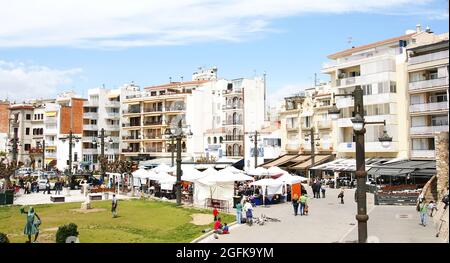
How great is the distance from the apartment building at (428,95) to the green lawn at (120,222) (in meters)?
8.95

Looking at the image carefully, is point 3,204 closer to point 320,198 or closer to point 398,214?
point 320,198

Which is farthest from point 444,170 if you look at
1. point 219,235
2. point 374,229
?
point 219,235

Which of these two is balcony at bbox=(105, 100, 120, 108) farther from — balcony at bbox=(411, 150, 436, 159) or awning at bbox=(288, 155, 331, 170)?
balcony at bbox=(411, 150, 436, 159)

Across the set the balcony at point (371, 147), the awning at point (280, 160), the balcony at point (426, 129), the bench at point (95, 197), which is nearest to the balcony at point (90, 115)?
the awning at point (280, 160)

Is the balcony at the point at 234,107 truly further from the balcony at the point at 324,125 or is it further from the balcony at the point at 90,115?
the balcony at the point at 90,115

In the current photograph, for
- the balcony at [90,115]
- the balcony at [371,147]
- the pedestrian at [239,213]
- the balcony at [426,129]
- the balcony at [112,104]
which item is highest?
the balcony at [112,104]

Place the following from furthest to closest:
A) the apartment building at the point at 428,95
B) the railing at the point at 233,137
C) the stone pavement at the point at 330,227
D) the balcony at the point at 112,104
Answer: the balcony at the point at 112,104 → the railing at the point at 233,137 → the apartment building at the point at 428,95 → the stone pavement at the point at 330,227

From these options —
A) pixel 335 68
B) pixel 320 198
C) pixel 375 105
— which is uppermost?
pixel 335 68

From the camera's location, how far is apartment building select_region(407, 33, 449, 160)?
1831 cm

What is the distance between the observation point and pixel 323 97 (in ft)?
160

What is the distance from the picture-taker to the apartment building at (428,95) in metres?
18.3

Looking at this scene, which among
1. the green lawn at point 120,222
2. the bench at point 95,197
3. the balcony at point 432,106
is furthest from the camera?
the bench at point 95,197

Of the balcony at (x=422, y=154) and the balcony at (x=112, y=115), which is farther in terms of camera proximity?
the balcony at (x=112, y=115)
